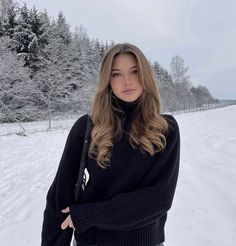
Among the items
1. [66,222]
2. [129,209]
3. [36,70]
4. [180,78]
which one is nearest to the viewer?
[129,209]

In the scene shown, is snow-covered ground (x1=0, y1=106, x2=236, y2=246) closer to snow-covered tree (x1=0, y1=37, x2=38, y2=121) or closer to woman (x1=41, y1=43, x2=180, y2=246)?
woman (x1=41, y1=43, x2=180, y2=246)

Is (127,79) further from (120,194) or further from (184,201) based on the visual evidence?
(184,201)

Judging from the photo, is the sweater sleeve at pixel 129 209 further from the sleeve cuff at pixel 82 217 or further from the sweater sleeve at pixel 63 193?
the sweater sleeve at pixel 63 193

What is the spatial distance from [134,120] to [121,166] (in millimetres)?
260

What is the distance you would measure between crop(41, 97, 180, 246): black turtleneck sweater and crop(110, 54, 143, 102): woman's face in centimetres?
5

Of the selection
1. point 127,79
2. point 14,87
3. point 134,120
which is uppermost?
point 14,87

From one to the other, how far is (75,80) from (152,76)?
112ft

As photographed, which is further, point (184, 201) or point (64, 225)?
point (184, 201)

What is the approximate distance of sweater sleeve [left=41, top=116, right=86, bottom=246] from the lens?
1789 millimetres

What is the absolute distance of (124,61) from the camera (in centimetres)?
181

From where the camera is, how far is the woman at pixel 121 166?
65.1 inches

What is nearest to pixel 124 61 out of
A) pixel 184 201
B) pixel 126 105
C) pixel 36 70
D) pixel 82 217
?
pixel 126 105

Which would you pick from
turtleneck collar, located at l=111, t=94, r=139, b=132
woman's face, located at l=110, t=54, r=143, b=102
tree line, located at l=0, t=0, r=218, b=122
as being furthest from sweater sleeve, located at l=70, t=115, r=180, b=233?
tree line, located at l=0, t=0, r=218, b=122

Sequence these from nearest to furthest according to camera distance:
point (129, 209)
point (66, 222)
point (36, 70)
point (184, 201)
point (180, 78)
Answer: point (129, 209)
point (66, 222)
point (184, 201)
point (36, 70)
point (180, 78)
